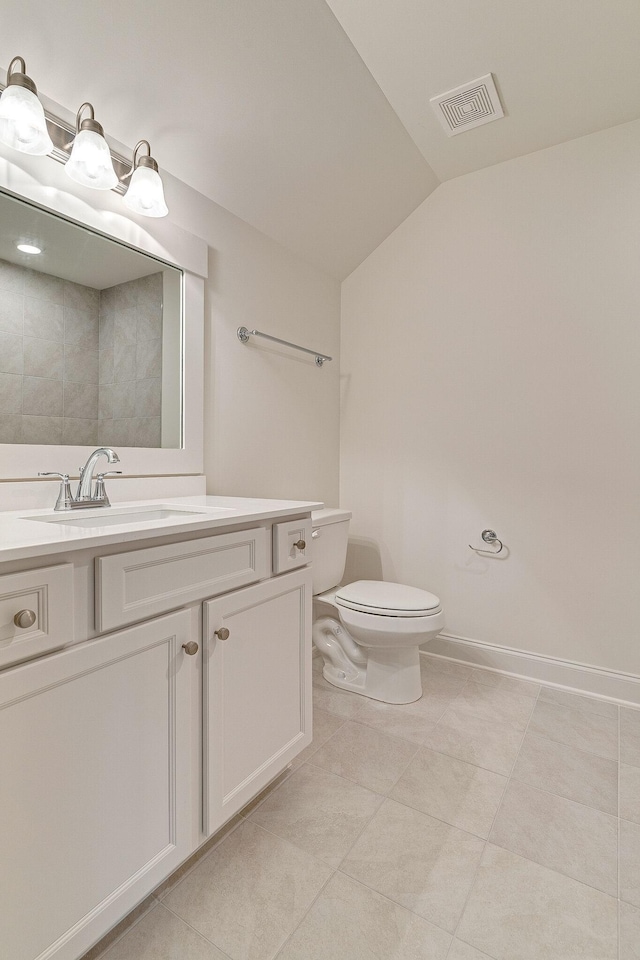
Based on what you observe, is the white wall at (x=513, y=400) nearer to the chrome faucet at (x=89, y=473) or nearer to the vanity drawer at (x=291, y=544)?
the vanity drawer at (x=291, y=544)

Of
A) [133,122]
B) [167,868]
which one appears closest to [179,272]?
[133,122]

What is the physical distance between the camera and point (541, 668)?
2172 mm

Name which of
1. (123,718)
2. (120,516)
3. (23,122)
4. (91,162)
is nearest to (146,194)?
(91,162)

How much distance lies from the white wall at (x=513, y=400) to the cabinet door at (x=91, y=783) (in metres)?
1.64

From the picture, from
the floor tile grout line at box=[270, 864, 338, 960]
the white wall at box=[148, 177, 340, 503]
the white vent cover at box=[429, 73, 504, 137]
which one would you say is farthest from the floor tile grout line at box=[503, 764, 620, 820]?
the white vent cover at box=[429, 73, 504, 137]

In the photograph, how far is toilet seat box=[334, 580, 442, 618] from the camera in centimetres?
191

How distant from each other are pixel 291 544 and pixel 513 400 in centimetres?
137

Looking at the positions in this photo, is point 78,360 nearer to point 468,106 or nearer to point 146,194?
point 146,194

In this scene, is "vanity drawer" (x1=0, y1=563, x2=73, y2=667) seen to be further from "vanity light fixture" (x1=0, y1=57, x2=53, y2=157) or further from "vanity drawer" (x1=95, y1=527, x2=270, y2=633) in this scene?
"vanity light fixture" (x1=0, y1=57, x2=53, y2=157)

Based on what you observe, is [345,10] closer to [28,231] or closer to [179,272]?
[179,272]

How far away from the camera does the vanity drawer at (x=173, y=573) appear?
88cm

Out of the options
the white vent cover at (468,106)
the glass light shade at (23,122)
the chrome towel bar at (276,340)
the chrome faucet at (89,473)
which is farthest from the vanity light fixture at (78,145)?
the white vent cover at (468,106)

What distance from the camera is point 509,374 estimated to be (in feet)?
7.29

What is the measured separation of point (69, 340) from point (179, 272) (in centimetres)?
48
